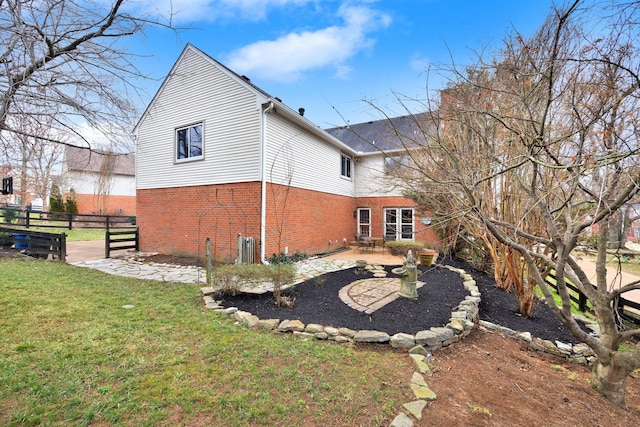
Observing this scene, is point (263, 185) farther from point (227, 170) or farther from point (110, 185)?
point (110, 185)

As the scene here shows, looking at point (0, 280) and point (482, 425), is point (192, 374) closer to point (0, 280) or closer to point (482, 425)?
point (482, 425)

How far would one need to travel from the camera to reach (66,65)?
3.24 metres

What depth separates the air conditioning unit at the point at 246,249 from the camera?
803cm

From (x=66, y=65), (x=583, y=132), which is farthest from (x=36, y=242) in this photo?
(x=583, y=132)

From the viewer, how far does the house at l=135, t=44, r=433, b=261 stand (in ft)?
28.0

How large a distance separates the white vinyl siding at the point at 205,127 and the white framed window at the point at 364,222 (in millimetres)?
8184

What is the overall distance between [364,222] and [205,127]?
9.39 metres

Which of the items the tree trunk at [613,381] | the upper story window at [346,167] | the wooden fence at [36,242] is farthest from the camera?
the upper story window at [346,167]

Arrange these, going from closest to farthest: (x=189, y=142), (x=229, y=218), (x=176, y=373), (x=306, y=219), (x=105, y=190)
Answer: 1. (x=176, y=373)
2. (x=229, y=218)
3. (x=189, y=142)
4. (x=306, y=219)
5. (x=105, y=190)

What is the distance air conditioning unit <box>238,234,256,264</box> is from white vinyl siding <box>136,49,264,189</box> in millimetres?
1899

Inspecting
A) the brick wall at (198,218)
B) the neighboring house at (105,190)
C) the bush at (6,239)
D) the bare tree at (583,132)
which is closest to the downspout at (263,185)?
the brick wall at (198,218)

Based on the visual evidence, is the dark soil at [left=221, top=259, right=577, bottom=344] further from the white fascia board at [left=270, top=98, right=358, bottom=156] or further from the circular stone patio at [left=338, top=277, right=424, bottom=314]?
the white fascia board at [left=270, top=98, right=358, bottom=156]

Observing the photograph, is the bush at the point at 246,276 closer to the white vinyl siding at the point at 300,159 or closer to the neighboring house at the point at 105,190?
the white vinyl siding at the point at 300,159

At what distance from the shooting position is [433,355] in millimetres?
3455
